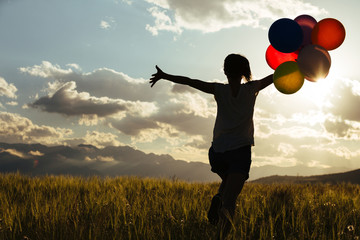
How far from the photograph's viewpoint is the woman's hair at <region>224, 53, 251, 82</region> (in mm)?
4242

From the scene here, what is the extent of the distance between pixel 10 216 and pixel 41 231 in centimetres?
88

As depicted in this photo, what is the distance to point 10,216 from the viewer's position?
4.64 metres

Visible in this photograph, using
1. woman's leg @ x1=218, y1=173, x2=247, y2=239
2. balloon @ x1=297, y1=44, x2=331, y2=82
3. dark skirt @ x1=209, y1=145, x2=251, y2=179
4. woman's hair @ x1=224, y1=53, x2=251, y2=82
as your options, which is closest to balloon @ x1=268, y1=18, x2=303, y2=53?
balloon @ x1=297, y1=44, x2=331, y2=82

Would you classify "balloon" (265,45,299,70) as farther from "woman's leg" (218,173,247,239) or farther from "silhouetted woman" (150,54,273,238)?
"woman's leg" (218,173,247,239)

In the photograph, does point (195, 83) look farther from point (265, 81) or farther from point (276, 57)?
point (276, 57)

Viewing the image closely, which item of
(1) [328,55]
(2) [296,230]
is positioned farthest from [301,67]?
(2) [296,230]

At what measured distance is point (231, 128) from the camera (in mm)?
4176

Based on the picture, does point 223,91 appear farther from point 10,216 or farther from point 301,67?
point 10,216

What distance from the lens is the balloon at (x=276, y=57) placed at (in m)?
4.99

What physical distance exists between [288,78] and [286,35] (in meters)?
0.62

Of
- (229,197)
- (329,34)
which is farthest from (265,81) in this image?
(229,197)

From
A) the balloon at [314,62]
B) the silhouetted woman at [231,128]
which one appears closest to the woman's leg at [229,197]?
the silhouetted woman at [231,128]

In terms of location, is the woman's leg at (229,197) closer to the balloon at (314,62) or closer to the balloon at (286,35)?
the balloon at (314,62)

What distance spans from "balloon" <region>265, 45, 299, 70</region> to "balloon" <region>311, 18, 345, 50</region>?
1.20 feet
